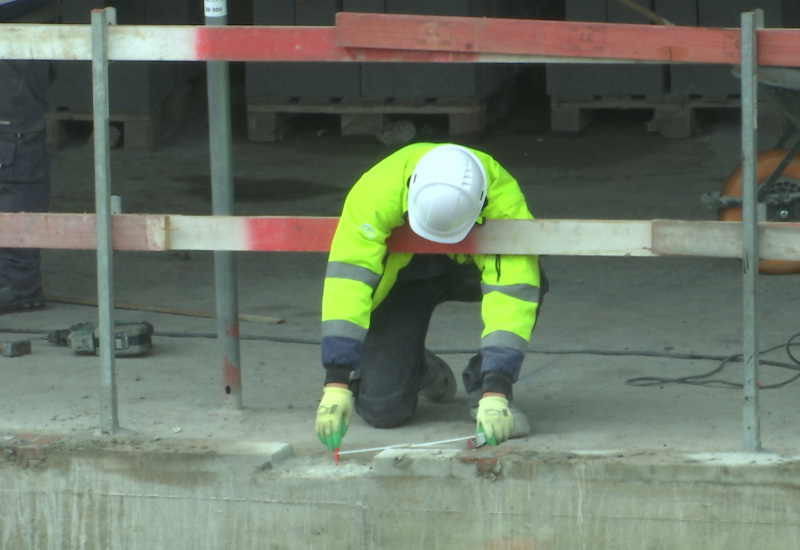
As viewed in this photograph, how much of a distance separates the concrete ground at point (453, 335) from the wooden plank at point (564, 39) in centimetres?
117

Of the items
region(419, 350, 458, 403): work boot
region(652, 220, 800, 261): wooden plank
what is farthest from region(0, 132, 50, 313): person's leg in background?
region(652, 220, 800, 261): wooden plank

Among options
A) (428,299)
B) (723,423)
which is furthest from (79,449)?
(723,423)

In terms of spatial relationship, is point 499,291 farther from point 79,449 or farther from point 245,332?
point 245,332

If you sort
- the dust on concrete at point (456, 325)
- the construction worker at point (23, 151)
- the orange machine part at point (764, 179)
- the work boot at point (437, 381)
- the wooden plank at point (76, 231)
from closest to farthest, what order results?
the wooden plank at point (76, 231) → the dust on concrete at point (456, 325) → the work boot at point (437, 381) → the construction worker at point (23, 151) → the orange machine part at point (764, 179)

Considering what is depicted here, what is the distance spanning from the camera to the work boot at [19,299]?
224 inches

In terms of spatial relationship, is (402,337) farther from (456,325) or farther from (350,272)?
(456,325)

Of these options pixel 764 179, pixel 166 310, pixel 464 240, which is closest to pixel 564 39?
pixel 464 240

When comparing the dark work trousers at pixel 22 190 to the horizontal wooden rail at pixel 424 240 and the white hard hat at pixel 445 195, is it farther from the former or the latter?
the white hard hat at pixel 445 195

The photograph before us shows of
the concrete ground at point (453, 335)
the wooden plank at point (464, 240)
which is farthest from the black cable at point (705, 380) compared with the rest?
the wooden plank at point (464, 240)

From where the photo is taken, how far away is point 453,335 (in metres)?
5.27

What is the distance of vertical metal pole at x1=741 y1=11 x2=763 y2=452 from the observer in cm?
319

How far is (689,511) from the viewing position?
11.1 ft

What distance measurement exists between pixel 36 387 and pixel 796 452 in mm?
2750

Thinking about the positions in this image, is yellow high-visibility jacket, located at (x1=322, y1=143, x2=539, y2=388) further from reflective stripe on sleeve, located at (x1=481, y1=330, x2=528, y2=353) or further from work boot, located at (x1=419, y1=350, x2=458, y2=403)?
work boot, located at (x1=419, y1=350, x2=458, y2=403)
